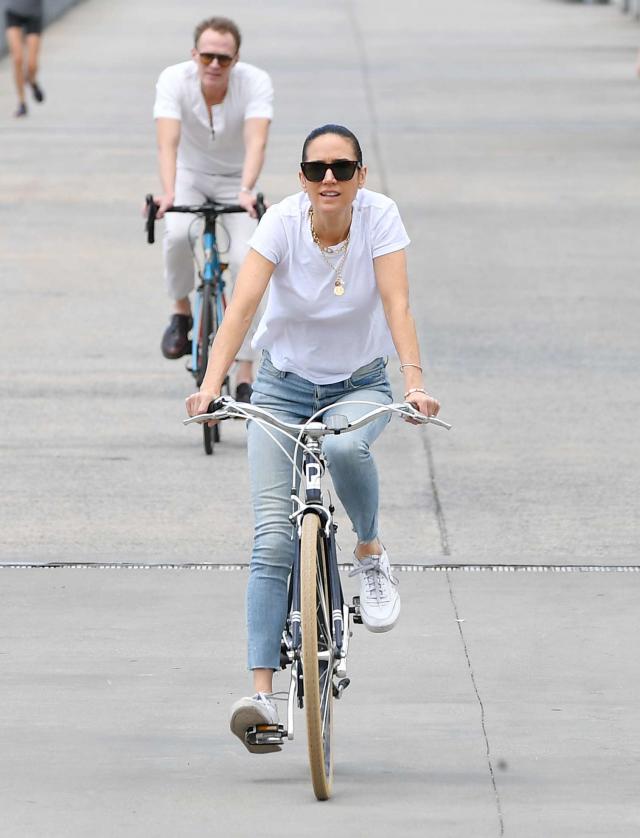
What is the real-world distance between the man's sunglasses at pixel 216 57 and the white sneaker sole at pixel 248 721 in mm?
4809

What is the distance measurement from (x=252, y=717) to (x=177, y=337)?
16.7 ft

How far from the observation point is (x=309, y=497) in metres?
5.30

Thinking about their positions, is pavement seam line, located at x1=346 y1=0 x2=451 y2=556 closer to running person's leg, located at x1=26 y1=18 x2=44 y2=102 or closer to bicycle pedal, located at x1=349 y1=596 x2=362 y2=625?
bicycle pedal, located at x1=349 y1=596 x2=362 y2=625

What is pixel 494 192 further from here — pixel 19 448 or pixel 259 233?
pixel 259 233

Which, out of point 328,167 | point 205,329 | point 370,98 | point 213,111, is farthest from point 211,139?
point 370,98

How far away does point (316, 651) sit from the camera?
502 cm

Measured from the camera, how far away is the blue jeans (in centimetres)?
543

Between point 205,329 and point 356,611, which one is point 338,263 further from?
point 205,329

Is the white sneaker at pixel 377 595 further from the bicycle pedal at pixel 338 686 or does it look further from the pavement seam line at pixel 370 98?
the pavement seam line at pixel 370 98

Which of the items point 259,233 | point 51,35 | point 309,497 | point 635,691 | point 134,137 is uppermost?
point 259,233

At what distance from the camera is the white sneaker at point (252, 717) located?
5207mm

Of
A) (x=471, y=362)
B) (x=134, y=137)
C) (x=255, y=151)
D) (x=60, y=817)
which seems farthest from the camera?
(x=134, y=137)

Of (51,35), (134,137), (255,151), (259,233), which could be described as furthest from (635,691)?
(51,35)

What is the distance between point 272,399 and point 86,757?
120 centimetres
